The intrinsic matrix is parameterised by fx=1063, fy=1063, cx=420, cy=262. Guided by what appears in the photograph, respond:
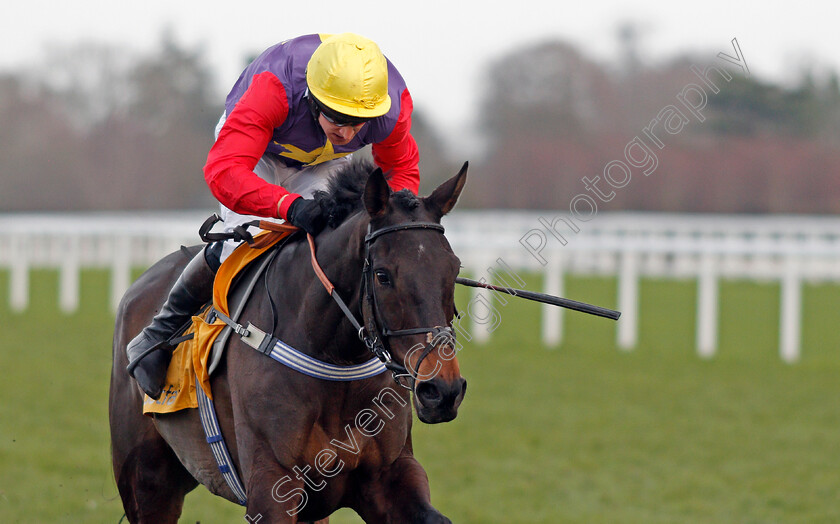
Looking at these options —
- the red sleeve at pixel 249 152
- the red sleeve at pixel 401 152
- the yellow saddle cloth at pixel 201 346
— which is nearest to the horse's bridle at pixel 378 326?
the red sleeve at pixel 249 152

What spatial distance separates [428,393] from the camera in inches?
106

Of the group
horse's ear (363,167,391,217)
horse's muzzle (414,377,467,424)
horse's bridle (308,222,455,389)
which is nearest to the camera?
horse's muzzle (414,377,467,424)

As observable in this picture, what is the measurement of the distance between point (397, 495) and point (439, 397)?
28.8 inches

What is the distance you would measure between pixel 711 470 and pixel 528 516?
1.56 meters

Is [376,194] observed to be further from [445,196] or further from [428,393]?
[428,393]

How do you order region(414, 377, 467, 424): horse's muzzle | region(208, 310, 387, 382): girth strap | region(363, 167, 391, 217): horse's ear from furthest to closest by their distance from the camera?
region(208, 310, 387, 382): girth strap → region(363, 167, 391, 217): horse's ear → region(414, 377, 467, 424): horse's muzzle

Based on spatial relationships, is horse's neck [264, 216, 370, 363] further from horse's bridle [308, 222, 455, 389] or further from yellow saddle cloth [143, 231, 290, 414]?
yellow saddle cloth [143, 231, 290, 414]

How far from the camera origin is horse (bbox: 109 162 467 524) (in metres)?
2.83

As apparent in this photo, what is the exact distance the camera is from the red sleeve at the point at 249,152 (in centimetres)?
327

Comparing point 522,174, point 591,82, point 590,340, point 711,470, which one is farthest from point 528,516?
point 591,82

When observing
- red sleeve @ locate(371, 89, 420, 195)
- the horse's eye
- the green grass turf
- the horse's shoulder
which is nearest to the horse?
the horse's eye

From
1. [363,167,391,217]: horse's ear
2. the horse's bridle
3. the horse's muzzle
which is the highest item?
[363,167,391,217]: horse's ear

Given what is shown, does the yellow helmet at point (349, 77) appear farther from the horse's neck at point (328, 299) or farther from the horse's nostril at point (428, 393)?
the horse's nostril at point (428, 393)

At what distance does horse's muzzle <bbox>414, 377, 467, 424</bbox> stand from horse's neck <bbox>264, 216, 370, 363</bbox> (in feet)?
1.49
